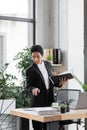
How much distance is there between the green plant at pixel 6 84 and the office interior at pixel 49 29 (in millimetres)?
435

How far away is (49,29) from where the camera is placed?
566 cm

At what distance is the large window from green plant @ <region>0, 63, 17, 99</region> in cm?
45

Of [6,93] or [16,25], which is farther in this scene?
[16,25]

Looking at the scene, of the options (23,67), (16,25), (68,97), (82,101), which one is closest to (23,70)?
(23,67)

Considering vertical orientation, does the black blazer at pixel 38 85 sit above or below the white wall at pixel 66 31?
below

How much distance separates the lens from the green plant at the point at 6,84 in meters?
4.81

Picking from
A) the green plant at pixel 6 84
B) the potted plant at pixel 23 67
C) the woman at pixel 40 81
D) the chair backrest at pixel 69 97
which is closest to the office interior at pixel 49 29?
the potted plant at pixel 23 67

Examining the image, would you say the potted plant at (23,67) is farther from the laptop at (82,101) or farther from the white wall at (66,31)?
the laptop at (82,101)

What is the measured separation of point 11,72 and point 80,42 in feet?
4.48

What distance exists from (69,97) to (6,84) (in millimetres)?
1833

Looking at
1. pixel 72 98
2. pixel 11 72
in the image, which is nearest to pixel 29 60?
pixel 11 72

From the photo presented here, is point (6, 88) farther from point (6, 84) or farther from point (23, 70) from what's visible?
point (23, 70)

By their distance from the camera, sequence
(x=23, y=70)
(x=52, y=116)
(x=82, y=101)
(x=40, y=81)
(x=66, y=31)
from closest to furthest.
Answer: (x=52, y=116)
(x=82, y=101)
(x=40, y=81)
(x=23, y=70)
(x=66, y=31)

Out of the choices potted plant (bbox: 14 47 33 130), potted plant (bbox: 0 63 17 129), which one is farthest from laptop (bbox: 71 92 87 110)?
potted plant (bbox: 14 47 33 130)
